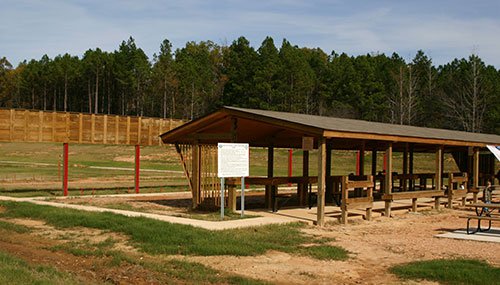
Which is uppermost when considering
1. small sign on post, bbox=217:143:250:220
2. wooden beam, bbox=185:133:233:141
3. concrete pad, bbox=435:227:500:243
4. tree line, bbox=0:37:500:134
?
tree line, bbox=0:37:500:134

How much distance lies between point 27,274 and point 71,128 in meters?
14.3

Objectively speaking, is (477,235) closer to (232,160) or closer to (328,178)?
(328,178)

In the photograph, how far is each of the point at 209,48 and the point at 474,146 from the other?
7962 cm

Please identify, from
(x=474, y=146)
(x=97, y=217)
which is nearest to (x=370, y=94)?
(x=474, y=146)

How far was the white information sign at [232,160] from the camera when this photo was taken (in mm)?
13992

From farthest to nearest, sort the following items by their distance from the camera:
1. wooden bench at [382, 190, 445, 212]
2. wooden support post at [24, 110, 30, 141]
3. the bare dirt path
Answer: wooden support post at [24, 110, 30, 141] → wooden bench at [382, 190, 445, 212] → the bare dirt path

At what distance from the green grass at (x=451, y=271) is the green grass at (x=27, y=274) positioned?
4789mm

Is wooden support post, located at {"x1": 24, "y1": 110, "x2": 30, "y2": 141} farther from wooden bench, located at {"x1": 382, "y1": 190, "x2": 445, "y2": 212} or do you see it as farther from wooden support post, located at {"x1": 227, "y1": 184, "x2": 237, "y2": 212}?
wooden bench, located at {"x1": 382, "y1": 190, "x2": 445, "y2": 212}

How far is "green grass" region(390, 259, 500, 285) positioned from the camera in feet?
27.2

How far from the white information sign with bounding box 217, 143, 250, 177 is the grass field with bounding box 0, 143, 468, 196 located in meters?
9.67

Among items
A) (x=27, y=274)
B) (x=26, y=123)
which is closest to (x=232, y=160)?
(x=27, y=274)

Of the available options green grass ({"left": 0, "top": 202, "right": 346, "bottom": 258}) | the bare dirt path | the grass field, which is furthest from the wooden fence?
the bare dirt path

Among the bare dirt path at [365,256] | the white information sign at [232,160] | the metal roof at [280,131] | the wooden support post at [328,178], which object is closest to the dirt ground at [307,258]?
the bare dirt path at [365,256]

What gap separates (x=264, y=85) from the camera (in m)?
67.1
